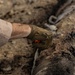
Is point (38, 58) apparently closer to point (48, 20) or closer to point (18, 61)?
point (18, 61)

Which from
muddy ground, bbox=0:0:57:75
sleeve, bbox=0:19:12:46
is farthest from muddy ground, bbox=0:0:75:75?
sleeve, bbox=0:19:12:46

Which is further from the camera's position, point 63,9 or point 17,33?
point 63,9

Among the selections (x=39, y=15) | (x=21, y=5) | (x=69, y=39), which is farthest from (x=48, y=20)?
(x=69, y=39)

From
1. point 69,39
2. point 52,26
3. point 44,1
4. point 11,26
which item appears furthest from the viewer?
point 44,1

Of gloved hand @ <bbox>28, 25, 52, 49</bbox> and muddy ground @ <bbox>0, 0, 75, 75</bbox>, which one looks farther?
muddy ground @ <bbox>0, 0, 75, 75</bbox>

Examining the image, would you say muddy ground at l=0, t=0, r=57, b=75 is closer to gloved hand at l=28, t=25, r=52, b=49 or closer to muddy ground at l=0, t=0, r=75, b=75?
muddy ground at l=0, t=0, r=75, b=75

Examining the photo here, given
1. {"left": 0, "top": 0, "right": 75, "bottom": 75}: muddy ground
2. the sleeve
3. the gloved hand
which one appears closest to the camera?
the sleeve


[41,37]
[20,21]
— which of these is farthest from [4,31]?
[20,21]
